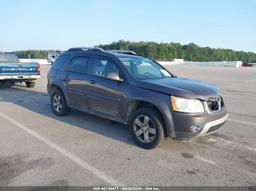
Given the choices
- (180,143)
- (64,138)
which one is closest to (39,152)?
(64,138)

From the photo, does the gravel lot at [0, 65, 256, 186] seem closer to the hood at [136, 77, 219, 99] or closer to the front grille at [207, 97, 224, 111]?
the front grille at [207, 97, 224, 111]

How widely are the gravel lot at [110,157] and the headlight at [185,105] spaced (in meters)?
0.79

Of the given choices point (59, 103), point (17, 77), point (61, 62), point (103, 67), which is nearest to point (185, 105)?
point (103, 67)

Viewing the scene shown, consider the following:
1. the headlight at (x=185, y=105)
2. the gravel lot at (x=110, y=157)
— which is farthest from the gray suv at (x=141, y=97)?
the gravel lot at (x=110, y=157)

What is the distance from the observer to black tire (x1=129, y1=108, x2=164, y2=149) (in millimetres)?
4223

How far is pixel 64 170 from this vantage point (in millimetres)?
3580

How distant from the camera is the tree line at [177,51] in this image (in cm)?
9844

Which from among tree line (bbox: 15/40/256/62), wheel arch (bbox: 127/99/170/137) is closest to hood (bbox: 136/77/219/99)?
wheel arch (bbox: 127/99/170/137)

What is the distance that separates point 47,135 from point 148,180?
2620 mm

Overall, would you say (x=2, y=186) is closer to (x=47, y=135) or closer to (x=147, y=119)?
(x=47, y=135)

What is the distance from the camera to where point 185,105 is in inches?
159

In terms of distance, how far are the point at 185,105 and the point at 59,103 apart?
12.3 ft

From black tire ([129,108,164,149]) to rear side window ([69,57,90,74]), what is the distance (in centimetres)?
186

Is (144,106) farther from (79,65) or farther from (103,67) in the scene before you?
(79,65)
